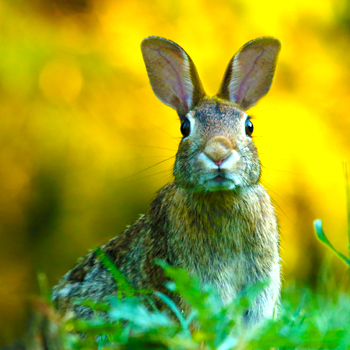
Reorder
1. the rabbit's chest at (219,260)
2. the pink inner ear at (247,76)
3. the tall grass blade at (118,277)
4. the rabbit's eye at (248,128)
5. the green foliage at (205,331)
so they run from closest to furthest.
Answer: the green foliage at (205,331), the tall grass blade at (118,277), the rabbit's chest at (219,260), the rabbit's eye at (248,128), the pink inner ear at (247,76)

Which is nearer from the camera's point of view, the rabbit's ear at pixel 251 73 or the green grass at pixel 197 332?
the green grass at pixel 197 332

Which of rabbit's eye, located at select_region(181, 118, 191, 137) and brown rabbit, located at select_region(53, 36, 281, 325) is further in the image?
rabbit's eye, located at select_region(181, 118, 191, 137)

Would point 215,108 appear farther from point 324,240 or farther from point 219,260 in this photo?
point 324,240

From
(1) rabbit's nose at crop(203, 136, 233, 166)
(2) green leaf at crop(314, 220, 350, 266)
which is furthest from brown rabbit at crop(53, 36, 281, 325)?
(2) green leaf at crop(314, 220, 350, 266)

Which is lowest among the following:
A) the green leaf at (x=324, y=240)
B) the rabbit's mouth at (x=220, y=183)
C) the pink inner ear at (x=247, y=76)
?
the green leaf at (x=324, y=240)

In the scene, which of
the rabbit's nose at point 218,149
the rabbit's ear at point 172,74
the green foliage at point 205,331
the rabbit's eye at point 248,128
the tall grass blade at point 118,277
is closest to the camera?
the green foliage at point 205,331

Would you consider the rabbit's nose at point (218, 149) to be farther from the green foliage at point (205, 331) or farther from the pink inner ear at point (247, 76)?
the green foliage at point (205, 331)

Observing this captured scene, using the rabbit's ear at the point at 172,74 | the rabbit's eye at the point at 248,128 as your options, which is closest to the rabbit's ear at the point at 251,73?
the rabbit's ear at the point at 172,74

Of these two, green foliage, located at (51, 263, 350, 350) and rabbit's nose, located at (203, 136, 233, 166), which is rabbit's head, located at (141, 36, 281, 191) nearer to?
rabbit's nose, located at (203, 136, 233, 166)
